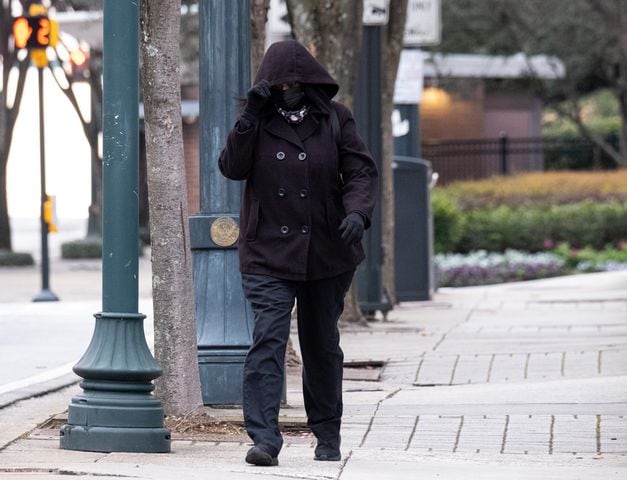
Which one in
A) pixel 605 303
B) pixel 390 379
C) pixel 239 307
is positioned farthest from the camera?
pixel 605 303

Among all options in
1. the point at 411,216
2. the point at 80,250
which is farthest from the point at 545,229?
the point at 80,250

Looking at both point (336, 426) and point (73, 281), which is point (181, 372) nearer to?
point (336, 426)

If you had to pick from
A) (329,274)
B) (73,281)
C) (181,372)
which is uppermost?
(329,274)

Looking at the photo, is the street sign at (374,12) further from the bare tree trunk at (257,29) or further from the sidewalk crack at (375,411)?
the sidewalk crack at (375,411)

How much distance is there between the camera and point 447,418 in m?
7.73

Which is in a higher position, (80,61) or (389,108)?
(80,61)

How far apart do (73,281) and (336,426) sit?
15.8 metres

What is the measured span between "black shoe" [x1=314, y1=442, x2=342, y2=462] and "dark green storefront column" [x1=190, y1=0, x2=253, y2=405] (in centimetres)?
160

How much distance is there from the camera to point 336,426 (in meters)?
6.38

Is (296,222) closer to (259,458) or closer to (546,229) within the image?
(259,458)

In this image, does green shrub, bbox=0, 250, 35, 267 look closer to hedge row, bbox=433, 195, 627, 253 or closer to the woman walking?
hedge row, bbox=433, 195, 627, 253

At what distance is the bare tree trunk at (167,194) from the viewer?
22.9 feet

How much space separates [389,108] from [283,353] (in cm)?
877

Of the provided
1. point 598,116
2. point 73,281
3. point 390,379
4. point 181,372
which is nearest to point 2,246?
point 73,281
